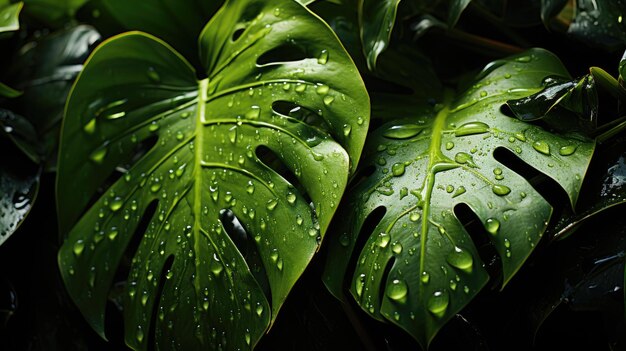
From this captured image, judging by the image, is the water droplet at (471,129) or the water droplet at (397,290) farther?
the water droplet at (471,129)

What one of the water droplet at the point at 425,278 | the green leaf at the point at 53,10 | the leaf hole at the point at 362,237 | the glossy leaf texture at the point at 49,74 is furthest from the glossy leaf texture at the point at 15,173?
the water droplet at the point at 425,278

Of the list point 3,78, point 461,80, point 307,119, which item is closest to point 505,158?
point 461,80

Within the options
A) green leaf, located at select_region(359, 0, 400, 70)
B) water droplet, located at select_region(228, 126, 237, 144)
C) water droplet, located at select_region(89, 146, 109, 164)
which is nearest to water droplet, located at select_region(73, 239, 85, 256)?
water droplet, located at select_region(89, 146, 109, 164)

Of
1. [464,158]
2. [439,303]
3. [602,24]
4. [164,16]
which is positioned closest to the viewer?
[439,303]

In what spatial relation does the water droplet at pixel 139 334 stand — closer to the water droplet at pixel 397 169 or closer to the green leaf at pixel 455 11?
the water droplet at pixel 397 169

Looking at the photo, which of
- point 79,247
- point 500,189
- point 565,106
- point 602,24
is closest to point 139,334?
point 79,247

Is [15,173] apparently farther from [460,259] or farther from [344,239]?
[460,259]
